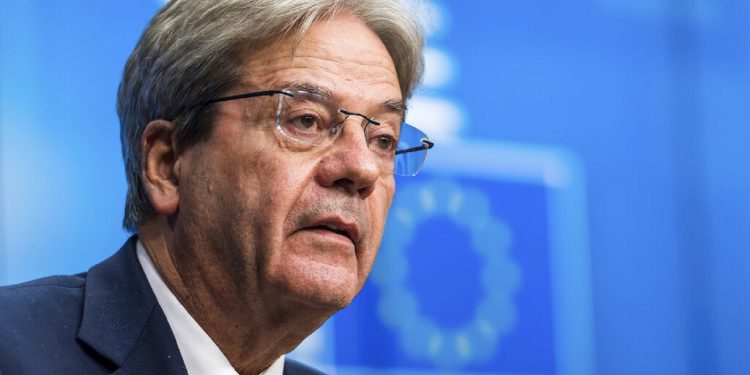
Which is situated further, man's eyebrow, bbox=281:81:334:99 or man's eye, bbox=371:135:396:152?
man's eye, bbox=371:135:396:152

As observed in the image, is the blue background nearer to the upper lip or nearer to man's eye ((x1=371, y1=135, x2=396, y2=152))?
man's eye ((x1=371, y1=135, x2=396, y2=152))

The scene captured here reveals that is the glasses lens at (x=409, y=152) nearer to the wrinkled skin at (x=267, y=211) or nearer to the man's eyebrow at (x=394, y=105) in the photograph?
the man's eyebrow at (x=394, y=105)

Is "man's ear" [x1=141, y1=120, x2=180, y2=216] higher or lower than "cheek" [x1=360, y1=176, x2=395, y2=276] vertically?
higher

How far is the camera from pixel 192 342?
175cm

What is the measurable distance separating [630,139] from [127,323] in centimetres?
178

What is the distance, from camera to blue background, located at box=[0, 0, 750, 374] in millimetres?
2730

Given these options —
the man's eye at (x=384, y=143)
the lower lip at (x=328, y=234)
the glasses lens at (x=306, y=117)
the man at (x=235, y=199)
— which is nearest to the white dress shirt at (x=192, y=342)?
the man at (x=235, y=199)

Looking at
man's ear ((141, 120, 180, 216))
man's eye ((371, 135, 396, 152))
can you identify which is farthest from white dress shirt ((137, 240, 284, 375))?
man's eye ((371, 135, 396, 152))

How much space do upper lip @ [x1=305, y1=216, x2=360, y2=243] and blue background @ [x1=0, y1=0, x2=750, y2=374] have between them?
0.72 meters

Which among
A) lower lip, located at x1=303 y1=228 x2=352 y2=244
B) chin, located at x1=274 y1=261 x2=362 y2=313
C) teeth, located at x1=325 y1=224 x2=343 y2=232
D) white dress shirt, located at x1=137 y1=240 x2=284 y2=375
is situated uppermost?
teeth, located at x1=325 y1=224 x2=343 y2=232

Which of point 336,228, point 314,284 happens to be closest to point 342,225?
point 336,228

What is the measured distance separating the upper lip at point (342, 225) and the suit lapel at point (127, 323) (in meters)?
0.32

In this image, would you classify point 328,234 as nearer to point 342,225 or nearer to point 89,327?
point 342,225

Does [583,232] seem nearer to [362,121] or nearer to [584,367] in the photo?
[584,367]
